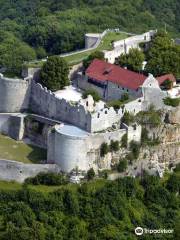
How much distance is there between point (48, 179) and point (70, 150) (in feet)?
7.85

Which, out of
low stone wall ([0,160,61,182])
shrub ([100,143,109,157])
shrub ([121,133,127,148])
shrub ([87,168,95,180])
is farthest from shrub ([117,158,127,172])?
low stone wall ([0,160,61,182])

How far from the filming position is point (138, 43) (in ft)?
267

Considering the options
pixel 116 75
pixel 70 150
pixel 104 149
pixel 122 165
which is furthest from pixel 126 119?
pixel 116 75

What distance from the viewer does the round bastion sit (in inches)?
2557

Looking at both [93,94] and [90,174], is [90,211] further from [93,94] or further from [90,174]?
[93,94]

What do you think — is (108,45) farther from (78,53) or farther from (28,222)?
(28,222)

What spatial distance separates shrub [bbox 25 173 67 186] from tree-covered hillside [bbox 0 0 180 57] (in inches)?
1346

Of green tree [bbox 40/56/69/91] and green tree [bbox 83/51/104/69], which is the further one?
green tree [bbox 83/51/104/69]

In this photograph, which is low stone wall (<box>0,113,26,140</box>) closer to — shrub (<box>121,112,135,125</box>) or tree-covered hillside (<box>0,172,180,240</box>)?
tree-covered hillside (<box>0,172,180,240</box>)

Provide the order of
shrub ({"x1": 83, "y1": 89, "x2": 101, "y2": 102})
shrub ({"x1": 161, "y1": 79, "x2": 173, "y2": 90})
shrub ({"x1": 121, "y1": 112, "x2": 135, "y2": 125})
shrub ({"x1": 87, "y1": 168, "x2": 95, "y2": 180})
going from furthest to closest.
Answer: shrub ({"x1": 161, "y1": 79, "x2": 173, "y2": 90}), shrub ({"x1": 83, "y1": 89, "x2": 101, "y2": 102}), shrub ({"x1": 121, "y1": 112, "x2": 135, "y2": 125}), shrub ({"x1": 87, "y1": 168, "x2": 95, "y2": 180})

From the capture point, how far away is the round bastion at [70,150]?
6494 centimetres

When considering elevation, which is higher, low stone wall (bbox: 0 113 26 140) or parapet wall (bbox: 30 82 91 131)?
parapet wall (bbox: 30 82 91 131)

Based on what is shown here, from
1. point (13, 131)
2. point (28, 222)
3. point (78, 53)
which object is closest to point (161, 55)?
point (78, 53)

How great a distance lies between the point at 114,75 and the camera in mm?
72250
